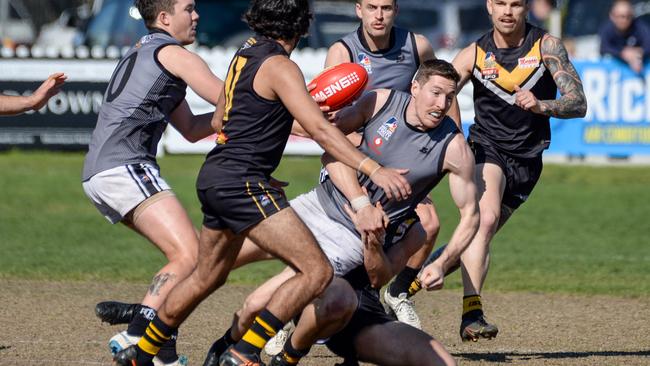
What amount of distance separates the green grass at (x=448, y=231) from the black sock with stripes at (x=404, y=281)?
8.61 feet

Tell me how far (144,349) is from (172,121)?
66.9 inches

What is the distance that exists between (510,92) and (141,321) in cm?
323

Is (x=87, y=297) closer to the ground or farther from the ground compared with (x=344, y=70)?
closer to the ground

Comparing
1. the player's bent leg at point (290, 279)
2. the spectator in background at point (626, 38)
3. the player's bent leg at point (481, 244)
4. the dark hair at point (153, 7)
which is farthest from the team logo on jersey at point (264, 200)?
the spectator in background at point (626, 38)

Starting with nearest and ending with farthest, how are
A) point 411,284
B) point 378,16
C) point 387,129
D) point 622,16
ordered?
point 387,129 < point 378,16 < point 411,284 < point 622,16

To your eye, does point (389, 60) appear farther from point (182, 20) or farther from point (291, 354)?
point (291, 354)

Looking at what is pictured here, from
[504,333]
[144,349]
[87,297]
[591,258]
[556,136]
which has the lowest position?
[556,136]

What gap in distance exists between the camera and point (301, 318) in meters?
6.87

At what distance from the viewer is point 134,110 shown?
7527mm

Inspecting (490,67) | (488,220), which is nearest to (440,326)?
(488,220)

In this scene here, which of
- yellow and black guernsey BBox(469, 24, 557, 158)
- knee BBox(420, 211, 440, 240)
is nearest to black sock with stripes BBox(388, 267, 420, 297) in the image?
knee BBox(420, 211, 440, 240)

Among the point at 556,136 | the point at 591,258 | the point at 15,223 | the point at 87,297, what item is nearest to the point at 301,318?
the point at 87,297

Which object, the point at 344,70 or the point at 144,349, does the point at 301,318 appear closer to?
the point at 144,349

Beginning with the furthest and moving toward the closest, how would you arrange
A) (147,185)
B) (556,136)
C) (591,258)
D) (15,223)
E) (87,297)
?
(556,136) < (15,223) < (591,258) < (87,297) < (147,185)
